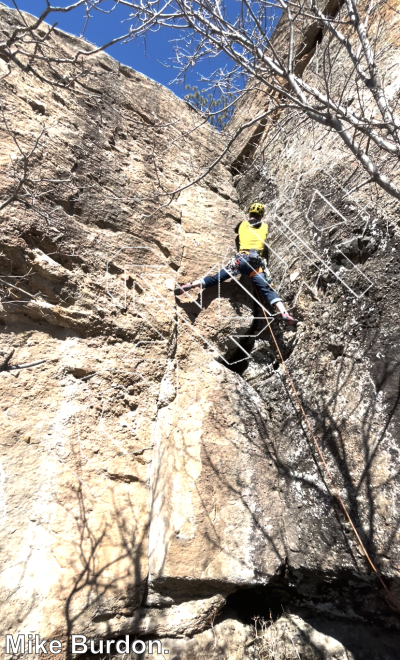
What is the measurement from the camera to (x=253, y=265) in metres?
3.66

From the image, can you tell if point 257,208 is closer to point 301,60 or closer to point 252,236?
point 252,236

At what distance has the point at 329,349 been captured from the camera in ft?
9.29

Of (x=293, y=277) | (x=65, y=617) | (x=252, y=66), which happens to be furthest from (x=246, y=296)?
(x=65, y=617)

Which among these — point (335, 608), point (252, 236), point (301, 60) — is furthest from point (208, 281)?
point (301, 60)

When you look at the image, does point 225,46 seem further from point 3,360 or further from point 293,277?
point 3,360

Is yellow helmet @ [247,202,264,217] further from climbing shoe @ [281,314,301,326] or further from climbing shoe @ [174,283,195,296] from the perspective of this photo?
climbing shoe @ [281,314,301,326]

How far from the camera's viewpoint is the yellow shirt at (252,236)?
3799 millimetres

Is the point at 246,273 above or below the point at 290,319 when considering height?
above

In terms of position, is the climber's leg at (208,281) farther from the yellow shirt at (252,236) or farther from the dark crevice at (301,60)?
the dark crevice at (301,60)

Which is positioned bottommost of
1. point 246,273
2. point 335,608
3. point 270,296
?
point 335,608

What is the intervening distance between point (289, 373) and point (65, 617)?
212 cm

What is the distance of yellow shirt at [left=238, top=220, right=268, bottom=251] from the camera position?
380cm

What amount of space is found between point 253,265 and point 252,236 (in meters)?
0.37

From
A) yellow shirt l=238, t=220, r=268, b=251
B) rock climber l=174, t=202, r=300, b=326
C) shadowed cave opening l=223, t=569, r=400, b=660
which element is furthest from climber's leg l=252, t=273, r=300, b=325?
shadowed cave opening l=223, t=569, r=400, b=660
